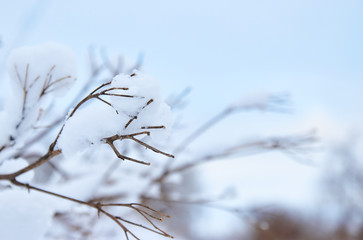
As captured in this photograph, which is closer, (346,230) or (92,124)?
(92,124)

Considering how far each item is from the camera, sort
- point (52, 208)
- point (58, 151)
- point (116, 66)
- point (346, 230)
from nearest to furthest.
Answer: point (58, 151) < point (52, 208) < point (116, 66) < point (346, 230)

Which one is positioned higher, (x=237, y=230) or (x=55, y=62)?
(x=237, y=230)

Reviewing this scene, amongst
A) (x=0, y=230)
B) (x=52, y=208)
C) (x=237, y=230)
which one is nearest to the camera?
(x=0, y=230)

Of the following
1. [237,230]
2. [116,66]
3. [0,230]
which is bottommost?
[0,230]

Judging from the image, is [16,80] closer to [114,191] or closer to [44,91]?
[44,91]

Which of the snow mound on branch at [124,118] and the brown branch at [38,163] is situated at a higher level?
the snow mound on branch at [124,118]

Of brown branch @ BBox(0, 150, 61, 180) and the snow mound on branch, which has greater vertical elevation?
the snow mound on branch

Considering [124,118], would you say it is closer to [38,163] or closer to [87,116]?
Result: [87,116]

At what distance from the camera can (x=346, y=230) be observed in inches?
717

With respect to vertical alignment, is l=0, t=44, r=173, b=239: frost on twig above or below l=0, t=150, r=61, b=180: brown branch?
above

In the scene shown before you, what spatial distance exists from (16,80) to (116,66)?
2.32 ft

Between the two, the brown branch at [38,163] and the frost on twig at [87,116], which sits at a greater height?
the frost on twig at [87,116]

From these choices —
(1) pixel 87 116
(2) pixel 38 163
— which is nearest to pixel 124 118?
(1) pixel 87 116

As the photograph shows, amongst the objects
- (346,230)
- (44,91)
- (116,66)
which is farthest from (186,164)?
(346,230)
